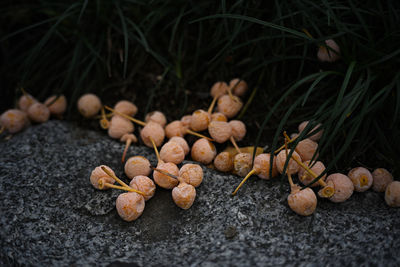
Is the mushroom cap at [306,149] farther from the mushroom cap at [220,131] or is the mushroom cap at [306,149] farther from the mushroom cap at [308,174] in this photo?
the mushroom cap at [220,131]

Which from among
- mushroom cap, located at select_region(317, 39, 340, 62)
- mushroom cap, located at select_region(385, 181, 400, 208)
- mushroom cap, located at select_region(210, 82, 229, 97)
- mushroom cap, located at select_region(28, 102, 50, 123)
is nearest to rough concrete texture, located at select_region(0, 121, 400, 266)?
mushroom cap, located at select_region(385, 181, 400, 208)

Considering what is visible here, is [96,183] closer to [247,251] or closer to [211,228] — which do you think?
[211,228]

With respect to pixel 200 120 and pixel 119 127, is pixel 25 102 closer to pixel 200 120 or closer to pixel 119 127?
pixel 119 127

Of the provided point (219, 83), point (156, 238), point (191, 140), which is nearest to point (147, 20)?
point (219, 83)

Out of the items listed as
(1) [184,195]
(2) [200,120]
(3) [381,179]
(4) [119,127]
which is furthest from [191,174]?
(3) [381,179]

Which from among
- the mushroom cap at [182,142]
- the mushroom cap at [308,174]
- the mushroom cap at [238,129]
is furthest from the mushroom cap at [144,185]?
the mushroom cap at [308,174]
